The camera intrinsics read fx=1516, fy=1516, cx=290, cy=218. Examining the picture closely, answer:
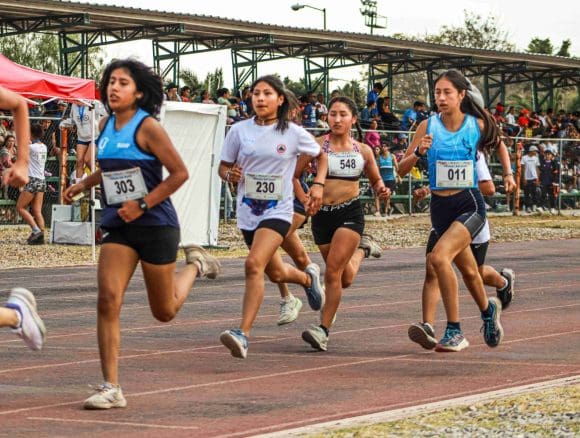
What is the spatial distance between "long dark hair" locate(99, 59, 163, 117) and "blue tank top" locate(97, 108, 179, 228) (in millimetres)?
120

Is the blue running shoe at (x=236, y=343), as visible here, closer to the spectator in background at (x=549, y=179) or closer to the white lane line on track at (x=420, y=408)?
the white lane line on track at (x=420, y=408)

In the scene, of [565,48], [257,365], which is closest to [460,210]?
[257,365]

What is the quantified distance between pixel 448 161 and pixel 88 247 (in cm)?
1375

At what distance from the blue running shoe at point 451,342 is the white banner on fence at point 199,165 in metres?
12.3

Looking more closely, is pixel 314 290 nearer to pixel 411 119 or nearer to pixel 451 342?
pixel 451 342

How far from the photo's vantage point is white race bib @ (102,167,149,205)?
8211mm

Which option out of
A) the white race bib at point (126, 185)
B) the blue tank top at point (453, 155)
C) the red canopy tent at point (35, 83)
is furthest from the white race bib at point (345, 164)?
the red canopy tent at point (35, 83)

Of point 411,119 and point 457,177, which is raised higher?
point 411,119

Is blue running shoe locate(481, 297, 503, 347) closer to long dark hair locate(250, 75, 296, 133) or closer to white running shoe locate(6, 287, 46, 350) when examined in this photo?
long dark hair locate(250, 75, 296, 133)

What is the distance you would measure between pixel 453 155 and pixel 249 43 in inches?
1082

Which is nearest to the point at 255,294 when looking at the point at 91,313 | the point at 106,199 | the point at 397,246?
the point at 106,199

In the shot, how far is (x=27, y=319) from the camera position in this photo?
8047 mm

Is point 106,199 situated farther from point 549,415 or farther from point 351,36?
point 351,36

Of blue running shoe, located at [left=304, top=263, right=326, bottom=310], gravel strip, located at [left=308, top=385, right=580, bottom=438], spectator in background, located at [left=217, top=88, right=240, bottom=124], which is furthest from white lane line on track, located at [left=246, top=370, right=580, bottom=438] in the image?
spectator in background, located at [left=217, top=88, right=240, bottom=124]
